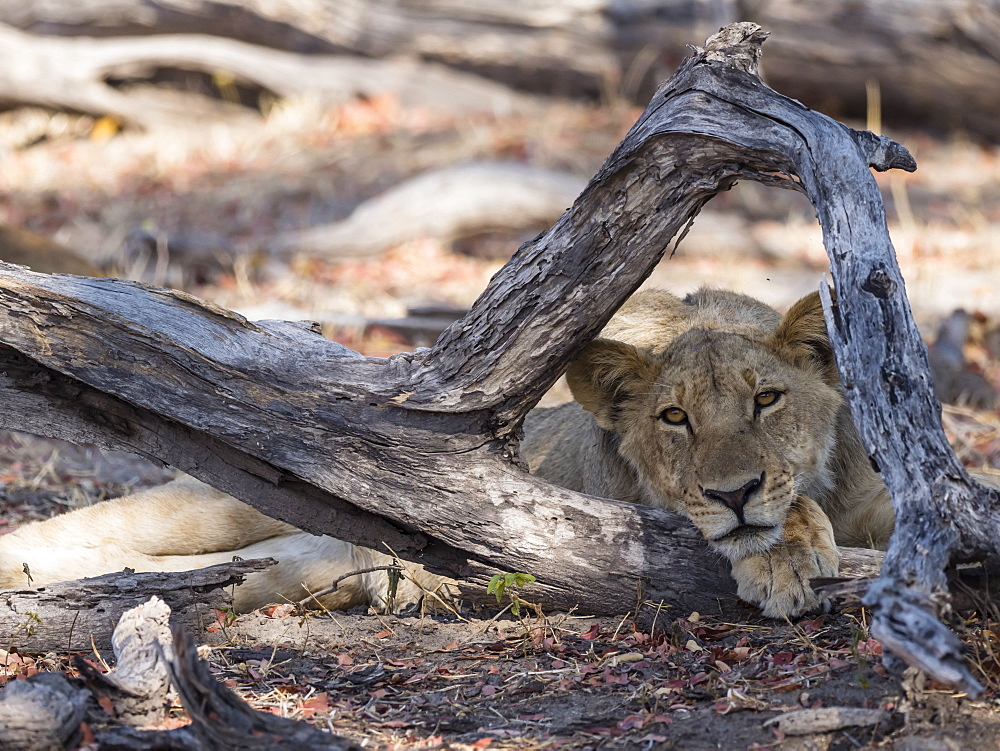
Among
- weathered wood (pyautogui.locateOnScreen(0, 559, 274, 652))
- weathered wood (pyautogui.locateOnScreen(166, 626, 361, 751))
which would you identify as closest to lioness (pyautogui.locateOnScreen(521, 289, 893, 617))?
weathered wood (pyautogui.locateOnScreen(0, 559, 274, 652))

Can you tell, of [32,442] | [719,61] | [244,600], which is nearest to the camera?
[719,61]

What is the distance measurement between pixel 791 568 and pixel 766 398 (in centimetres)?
61

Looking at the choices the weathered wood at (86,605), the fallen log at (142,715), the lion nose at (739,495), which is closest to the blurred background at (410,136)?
the weathered wood at (86,605)

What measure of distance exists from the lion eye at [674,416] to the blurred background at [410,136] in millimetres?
4210

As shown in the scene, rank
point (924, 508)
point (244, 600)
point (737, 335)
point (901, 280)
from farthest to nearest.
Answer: point (244, 600) → point (737, 335) → point (901, 280) → point (924, 508)

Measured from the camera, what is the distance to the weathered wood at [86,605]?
11.6 ft

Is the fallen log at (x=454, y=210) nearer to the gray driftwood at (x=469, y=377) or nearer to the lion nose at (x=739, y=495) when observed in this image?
the gray driftwood at (x=469, y=377)

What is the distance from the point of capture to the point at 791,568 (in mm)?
3494


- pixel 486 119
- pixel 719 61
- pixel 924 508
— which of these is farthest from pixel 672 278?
pixel 924 508

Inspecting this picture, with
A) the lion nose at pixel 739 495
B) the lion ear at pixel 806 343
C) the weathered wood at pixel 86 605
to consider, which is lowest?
the weathered wood at pixel 86 605

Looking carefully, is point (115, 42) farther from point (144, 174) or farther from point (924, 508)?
point (924, 508)

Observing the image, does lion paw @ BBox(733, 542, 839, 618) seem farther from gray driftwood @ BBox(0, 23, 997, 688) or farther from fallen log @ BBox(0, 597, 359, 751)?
fallen log @ BBox(0, 597, 359, 751)

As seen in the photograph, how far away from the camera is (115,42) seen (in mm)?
13359

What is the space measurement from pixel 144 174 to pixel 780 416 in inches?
421
